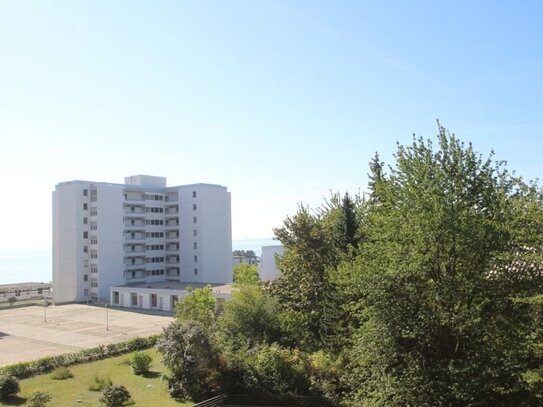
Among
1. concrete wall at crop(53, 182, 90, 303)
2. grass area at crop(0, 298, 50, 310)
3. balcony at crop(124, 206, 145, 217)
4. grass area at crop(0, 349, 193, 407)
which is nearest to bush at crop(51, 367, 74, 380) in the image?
grass area at crop(0, 349, 193, 407)

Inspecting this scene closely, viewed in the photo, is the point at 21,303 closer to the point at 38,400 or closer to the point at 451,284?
the point at 38,400

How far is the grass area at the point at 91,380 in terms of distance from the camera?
77.8 feet

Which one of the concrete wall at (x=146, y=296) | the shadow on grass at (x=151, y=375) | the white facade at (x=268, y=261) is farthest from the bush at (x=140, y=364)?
the white facade at (x=268, y=261)

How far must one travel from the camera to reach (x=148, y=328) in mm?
45906

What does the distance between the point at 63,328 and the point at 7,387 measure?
23682mm

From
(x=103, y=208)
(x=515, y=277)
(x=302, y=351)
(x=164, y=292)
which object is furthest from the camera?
(x=103, y=208)

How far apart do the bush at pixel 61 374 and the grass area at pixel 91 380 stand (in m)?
0.25

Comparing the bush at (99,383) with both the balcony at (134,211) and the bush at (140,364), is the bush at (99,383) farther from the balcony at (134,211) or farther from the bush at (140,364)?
the balcony at (134,211)

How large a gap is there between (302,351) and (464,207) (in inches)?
564

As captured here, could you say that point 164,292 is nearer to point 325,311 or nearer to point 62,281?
point 62,281

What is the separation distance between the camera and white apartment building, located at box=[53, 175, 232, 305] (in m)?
68.1

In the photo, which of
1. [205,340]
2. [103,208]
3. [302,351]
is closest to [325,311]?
[302,351]

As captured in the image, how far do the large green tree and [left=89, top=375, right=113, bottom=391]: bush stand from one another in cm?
1459

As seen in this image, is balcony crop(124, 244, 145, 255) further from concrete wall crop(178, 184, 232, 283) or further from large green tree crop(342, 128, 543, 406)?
large green tree crop(342, 128, 543, 406)
